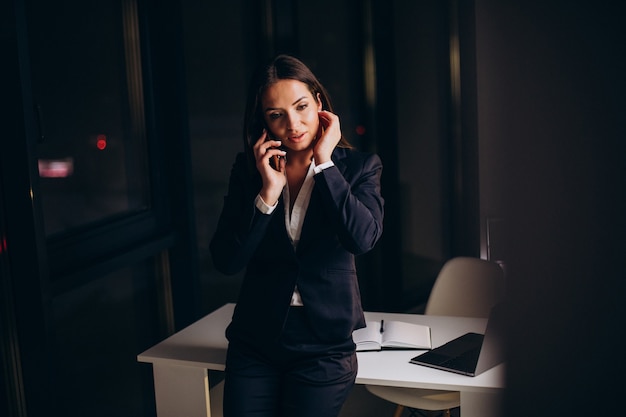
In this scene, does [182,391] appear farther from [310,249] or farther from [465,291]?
[465,291]

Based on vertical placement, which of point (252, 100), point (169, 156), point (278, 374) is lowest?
point (278, 374)

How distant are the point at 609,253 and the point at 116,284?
8.89 ft

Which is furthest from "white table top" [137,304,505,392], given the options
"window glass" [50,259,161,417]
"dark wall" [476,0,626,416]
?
"dark wall" [476,0,626,416]

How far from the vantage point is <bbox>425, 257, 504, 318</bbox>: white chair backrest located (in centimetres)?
266

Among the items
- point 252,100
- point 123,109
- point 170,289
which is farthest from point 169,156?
point 252,100

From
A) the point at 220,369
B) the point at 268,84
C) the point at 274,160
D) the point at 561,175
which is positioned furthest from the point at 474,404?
the point at 561,175

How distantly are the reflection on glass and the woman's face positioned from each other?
859mm

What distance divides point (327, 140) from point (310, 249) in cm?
32

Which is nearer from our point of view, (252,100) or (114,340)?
(252,100)

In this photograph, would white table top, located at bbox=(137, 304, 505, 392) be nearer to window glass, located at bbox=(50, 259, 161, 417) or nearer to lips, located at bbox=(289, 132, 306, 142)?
window glass, located at bbox=(50, 259, 161, 417)

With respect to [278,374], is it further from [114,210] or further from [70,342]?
[114,210]

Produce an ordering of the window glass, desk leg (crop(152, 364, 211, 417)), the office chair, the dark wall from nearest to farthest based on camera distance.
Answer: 1. the dark wall
2. desk leg (crop(152, 364, 211, 417))
3. the window glass
4. the office chair

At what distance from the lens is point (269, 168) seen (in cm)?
188

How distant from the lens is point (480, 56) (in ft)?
0.92
